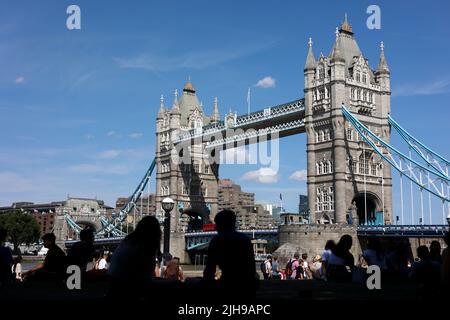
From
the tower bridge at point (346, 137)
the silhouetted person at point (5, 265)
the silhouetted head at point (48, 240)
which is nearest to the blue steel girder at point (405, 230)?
the tower bridge at point (346, 137)

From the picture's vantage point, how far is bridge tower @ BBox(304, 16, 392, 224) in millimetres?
47750

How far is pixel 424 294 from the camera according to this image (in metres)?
7.29

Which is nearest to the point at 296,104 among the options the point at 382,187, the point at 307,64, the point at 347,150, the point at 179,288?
the point at 307,64

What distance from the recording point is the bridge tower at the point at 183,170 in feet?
232

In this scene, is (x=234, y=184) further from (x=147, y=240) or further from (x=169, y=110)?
(x=147, y=240)

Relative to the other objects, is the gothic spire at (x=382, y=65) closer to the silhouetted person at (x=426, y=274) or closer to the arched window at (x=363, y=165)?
the arched window at (x=363, y=165)

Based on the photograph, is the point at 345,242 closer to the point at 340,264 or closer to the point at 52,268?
the point at 340,264

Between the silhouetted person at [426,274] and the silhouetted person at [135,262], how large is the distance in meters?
3.61

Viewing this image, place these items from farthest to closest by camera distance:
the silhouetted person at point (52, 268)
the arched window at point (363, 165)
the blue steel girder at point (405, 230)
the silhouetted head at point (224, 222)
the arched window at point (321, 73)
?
the arched window at point (321, 73) → the arched window at point (363, 165) → the blue steel girder at point (405, 230) → the silhouetted person at point (52, 268) → the silhouetted head at point (224, 222)

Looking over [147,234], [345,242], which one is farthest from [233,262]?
[345,242]

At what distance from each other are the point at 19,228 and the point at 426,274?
10272 centimetres

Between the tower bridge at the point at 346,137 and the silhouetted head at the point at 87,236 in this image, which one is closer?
the silhouetted head at the point at 87,236

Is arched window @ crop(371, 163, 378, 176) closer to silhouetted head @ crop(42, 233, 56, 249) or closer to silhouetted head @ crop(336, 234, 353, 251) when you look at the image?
silhouetted head @ crop(336, 234, 353, 251)
